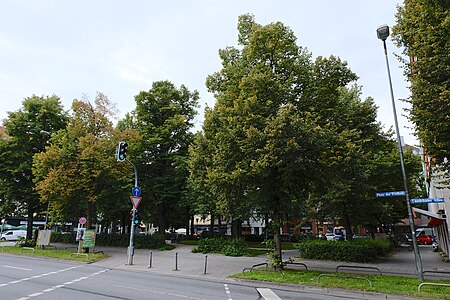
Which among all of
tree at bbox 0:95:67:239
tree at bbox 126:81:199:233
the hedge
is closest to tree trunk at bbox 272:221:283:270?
tree at bbox 126:81:199:233

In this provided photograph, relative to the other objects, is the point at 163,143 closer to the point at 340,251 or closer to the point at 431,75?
the point at 340,251

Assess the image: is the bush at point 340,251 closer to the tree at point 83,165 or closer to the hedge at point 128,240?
the hedge at point 128,240

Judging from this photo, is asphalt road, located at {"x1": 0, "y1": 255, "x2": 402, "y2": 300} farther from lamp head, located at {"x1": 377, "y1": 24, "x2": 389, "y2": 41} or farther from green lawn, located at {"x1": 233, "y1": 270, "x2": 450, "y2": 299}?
lamp head, located at {"x1": 377, "y1": 24, "x2": 389, "y2": 41}

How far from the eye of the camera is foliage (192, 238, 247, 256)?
2559 centimetres

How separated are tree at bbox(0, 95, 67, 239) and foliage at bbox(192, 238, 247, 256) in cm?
1693

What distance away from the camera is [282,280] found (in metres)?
12.9

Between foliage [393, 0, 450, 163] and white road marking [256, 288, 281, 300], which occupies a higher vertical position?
foliage [393, 0, 450, 163]

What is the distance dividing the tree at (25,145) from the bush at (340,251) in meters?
25.4

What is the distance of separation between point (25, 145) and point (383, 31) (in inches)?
1281

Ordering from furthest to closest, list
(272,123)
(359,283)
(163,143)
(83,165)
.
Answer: (163,143), (83,165), (272,123), (359,283)

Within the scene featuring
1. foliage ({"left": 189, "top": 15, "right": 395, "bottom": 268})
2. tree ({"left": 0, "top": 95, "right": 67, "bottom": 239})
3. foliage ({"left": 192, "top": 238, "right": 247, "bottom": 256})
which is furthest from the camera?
tree ({"left": 0, "top": 95, "right": 67, "bottom": 239})

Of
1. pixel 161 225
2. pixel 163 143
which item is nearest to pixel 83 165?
pixel 163 143

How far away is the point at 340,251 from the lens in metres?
21.9

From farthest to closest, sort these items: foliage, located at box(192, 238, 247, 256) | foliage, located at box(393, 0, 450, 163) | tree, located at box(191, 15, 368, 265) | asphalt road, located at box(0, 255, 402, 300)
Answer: foliage, located at box(192, 238, 247, 256) → tree, located at box(191, 15, 368, 265) → foliage, located at box(393, 0, 450, 163) → asphalt road, located at box(0, 255, 402, 300)
